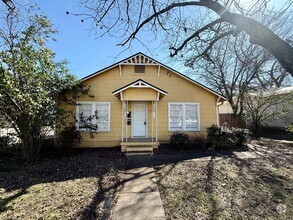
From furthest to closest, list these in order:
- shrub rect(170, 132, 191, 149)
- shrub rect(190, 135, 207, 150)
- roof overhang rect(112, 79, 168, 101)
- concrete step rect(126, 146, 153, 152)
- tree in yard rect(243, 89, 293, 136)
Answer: tree in yard rect(243, 89, 293, 136), shrub rect(190, 135, 207, 150), shrub rect(170, 132, 191, 149), roof overhang rect(112, 79, 168, 101), concrete step rect(126, 146, 153, 152)

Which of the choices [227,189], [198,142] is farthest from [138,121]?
[227,189]

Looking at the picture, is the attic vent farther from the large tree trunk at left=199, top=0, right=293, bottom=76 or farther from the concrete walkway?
the large tree trunk at left=199, top=0, right=293, bottom=76

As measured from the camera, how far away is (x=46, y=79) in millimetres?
7121

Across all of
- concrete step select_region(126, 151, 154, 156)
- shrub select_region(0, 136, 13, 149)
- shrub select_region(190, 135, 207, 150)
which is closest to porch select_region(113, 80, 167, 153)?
concrete step select_region(126, 151, 154, 156)

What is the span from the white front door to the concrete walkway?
3.95 meters

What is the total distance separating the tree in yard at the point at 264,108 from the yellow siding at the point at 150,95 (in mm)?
6177

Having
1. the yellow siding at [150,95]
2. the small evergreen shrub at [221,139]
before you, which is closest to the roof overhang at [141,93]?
the yellow siding at [150,95]

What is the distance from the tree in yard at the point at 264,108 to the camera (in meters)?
14.2

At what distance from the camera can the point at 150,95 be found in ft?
30.8

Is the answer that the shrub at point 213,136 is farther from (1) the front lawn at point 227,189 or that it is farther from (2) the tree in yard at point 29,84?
(2) the tree in yard at point 29,84

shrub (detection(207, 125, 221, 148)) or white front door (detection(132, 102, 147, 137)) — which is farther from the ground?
white front door (detection(132, 102, 147, 137))

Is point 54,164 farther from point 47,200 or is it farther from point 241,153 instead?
point 241,153

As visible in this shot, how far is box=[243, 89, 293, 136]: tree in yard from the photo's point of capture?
1422 centimetres

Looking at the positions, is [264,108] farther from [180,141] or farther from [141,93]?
[141,93]
